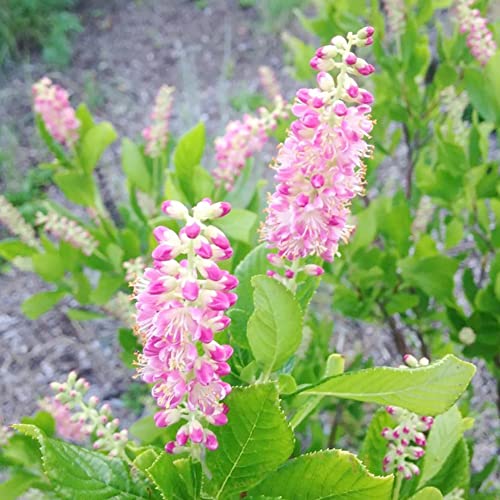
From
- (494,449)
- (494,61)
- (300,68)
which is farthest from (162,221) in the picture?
(494,449)

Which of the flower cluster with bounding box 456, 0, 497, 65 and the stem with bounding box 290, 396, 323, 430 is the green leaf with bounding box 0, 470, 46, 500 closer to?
the stem with bounding box 290, 396, 323, 430

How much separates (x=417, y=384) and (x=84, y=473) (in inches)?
15.8

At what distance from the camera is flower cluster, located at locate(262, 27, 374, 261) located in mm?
799

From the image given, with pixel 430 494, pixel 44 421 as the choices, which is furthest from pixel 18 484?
pixel 430 494

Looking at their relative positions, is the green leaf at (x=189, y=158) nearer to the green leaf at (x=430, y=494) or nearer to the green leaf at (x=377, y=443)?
the green leaf at (x=377, y=443)

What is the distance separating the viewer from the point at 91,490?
2.69 feet

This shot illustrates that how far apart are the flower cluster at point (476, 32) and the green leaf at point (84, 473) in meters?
1.32

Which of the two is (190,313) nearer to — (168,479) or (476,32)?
(168,479)

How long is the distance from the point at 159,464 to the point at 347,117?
0.47 meters

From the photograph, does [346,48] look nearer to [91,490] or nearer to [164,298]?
[164,298]

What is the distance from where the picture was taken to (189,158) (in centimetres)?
161

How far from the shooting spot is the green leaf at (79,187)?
1.91 m

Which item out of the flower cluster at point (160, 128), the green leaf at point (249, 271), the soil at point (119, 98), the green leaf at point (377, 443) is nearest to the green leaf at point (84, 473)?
the green leaf at point (249, 271)

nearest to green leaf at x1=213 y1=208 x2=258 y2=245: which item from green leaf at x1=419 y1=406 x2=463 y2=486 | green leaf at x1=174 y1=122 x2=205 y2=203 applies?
green leaf at x1=174 y1=122 x2=205 y2=203
